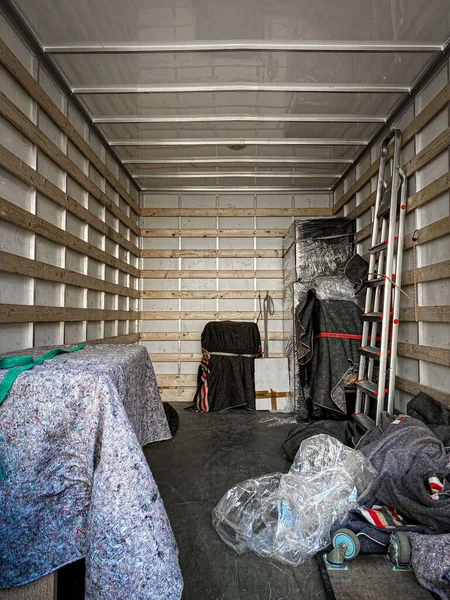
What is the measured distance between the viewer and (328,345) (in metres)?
3.75

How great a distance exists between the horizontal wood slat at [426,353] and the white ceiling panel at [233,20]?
201cm

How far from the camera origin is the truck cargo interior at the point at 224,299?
1281 millimetres

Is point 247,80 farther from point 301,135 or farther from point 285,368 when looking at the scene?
point 285,368

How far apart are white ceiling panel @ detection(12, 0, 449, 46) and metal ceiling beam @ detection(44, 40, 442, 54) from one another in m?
0.03

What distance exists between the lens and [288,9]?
2262 millimetres

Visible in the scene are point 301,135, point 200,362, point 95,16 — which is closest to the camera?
point 95,16

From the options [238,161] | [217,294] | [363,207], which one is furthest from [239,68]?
[217,294]

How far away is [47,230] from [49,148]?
1.91ft

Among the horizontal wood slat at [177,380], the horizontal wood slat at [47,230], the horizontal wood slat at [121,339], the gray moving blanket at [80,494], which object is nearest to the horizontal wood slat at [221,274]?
the horizontal wood slat at [121,339]

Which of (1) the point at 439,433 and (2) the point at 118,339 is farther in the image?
(2) the point at 118,339

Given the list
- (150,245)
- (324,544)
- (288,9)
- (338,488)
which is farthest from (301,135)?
(324,544)

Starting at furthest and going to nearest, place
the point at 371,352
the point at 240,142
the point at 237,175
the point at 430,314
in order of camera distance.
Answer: the point at 237,175 → the point at 240,142 → the point at 371,352 → the point at 430,314

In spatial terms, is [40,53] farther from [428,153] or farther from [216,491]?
[216,491]

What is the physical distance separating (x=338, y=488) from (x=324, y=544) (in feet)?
0.93
